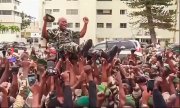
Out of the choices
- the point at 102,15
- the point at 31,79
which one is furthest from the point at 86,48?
the point at 102,15

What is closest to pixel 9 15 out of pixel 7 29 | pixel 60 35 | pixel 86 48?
pixel 7 29

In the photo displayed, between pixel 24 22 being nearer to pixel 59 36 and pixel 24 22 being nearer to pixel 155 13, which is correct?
pixel 155 13

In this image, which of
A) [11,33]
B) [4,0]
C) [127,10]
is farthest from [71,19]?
[4,0]

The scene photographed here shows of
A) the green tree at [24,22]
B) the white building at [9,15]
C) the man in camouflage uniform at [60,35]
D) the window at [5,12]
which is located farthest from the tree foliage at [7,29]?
the man in camouflage uniform at [60,35]

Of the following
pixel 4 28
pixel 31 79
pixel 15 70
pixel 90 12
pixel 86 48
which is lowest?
pixel 31 79

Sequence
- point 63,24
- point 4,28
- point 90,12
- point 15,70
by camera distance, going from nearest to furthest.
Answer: point 15,70
point 63,24
point 90,12
point 4,28

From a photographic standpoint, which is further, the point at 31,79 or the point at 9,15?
the point at 9,15

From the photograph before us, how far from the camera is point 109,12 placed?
5262 cm

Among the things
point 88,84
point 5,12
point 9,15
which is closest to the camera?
point 88,84

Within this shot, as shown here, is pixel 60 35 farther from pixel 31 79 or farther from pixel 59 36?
pixel 31 79

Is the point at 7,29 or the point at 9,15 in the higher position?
the point at 9,15

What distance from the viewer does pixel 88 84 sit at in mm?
4109

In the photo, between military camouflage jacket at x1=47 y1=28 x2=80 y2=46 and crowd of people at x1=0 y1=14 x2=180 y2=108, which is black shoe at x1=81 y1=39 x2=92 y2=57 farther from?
military camouflage jacket at x1=47 y1=28 x2=80 y2=46

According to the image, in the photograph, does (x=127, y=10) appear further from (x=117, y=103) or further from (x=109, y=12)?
(x=117, y=103)
